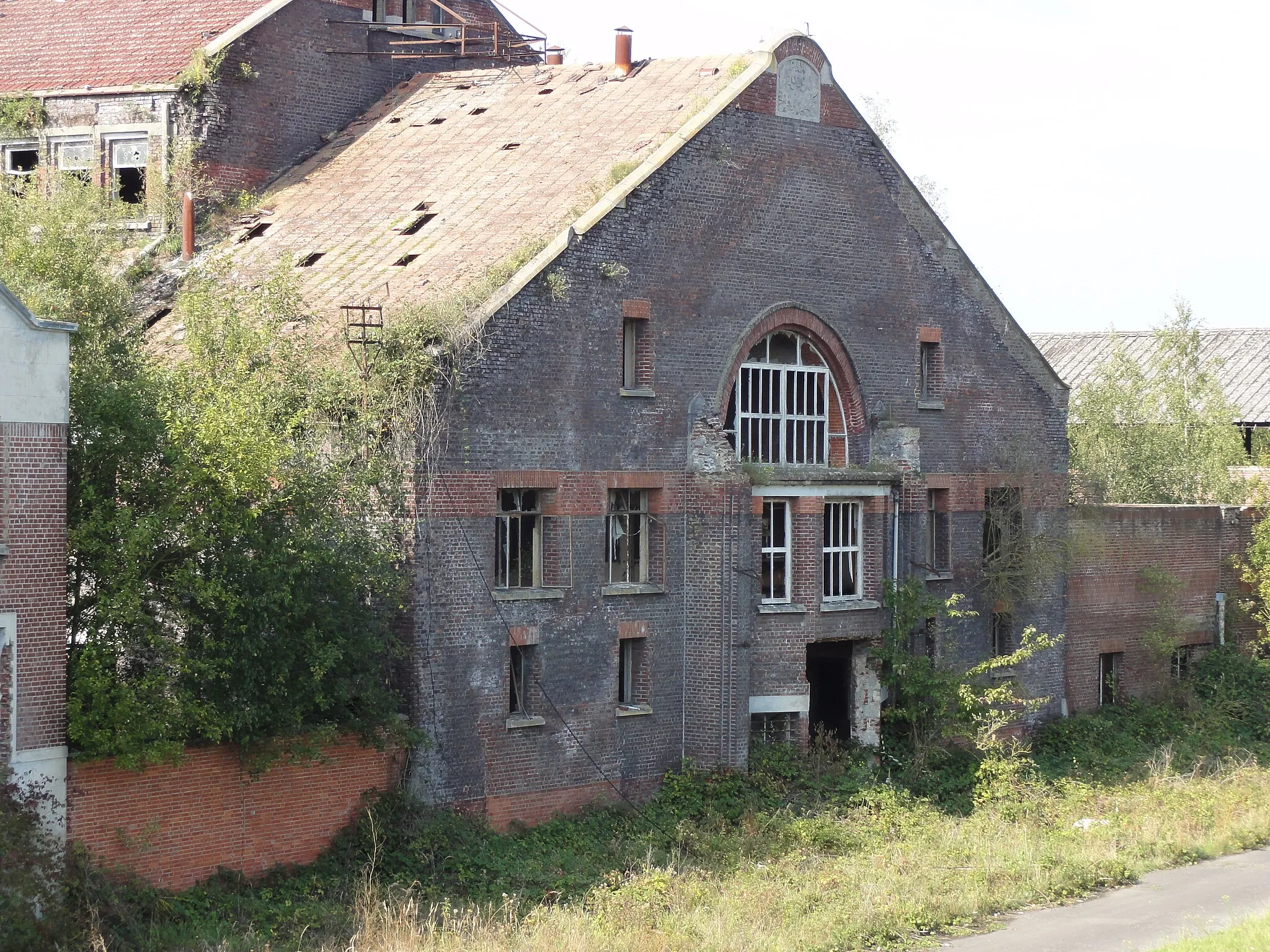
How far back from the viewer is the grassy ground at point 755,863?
59.8ft

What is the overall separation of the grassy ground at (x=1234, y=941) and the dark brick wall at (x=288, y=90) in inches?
814

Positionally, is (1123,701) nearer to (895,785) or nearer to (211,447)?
(895,785)

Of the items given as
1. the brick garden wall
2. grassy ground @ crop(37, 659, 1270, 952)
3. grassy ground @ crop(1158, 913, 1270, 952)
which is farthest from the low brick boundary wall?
the brick garden wall

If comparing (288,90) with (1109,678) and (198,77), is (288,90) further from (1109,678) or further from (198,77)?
(1109,678)

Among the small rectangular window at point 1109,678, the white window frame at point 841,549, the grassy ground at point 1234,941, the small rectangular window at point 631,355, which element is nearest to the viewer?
the grassy ground at point 1234,941

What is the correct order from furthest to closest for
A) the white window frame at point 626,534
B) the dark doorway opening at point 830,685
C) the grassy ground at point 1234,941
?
the dark doorway opening at point 830,685 < the white window frame at point 626,534 < the grassy ground at point 1234,941

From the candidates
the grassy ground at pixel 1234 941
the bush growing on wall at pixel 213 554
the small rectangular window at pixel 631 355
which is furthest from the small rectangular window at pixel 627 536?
the grassy ground at pixel 1234 941

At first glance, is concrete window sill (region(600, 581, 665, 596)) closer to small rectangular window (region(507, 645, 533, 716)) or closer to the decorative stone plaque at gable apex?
small rectangular window (region(507, 645, 533, 716))

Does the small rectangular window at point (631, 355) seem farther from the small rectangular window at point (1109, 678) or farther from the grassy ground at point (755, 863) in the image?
the small rectangular window at point (1109, 678)

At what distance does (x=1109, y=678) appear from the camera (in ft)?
110

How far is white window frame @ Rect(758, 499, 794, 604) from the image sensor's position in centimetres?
2659

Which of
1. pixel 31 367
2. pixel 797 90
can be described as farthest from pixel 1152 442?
pixel 31 367

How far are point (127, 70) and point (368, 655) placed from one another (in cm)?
1489

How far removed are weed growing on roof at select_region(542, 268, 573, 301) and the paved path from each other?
33.7ft
